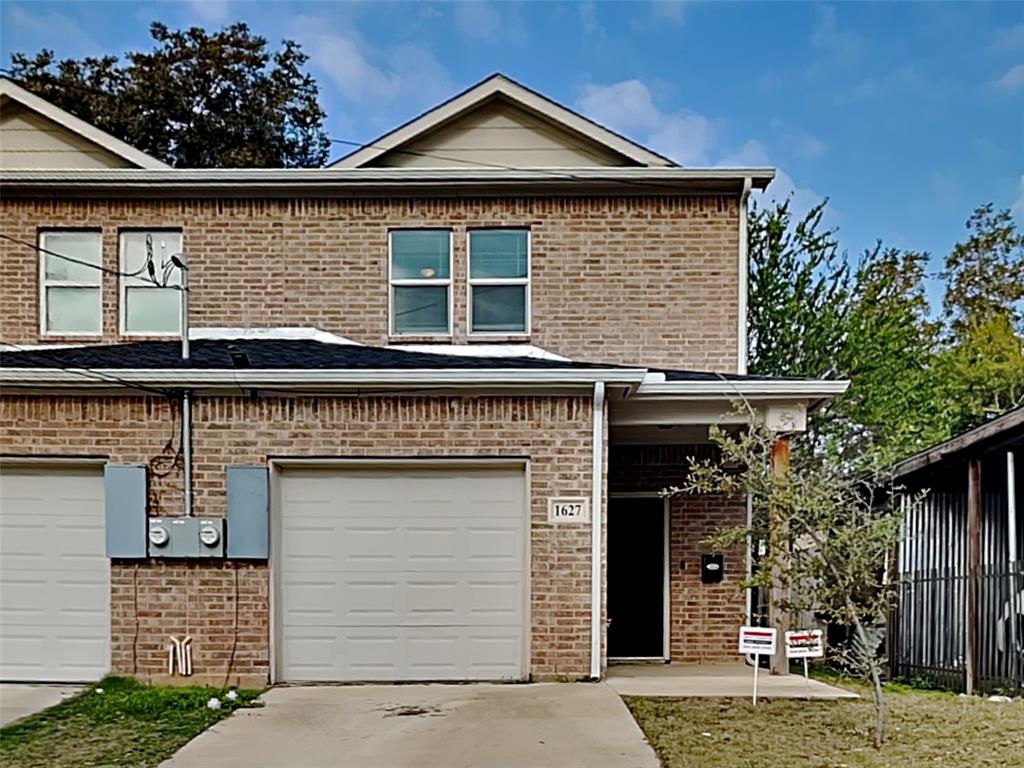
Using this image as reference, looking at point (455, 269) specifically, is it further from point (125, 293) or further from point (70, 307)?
point (70, 307)

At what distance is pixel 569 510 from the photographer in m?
8.60

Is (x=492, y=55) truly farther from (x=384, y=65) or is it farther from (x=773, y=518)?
(x=773, y=518)

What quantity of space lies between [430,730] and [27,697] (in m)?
3.88

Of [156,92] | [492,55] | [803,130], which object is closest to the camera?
[492,55]

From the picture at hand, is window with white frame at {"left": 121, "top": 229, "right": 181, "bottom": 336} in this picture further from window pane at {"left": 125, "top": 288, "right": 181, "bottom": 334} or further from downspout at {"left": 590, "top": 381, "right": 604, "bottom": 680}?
downspout at {"left": 590, "top": 381, "right": 604, "bottom": 680}

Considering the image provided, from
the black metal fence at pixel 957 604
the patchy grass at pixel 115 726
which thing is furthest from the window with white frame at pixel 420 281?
the black metal fence at pixel 957 604

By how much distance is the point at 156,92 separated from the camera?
24.2 m

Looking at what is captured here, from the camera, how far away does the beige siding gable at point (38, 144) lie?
39.2 feet

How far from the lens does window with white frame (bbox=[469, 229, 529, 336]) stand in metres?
11.2

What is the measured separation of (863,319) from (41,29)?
19543mm

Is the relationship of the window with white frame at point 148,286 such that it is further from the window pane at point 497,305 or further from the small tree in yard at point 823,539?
the small tree in yard at point 823,539

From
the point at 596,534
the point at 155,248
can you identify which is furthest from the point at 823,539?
the point at 155,248

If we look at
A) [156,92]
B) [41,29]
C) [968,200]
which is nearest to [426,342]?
[41,29]

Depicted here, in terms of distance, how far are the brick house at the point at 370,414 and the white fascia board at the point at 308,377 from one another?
30 mm
